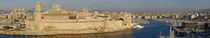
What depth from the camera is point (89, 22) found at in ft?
59.2

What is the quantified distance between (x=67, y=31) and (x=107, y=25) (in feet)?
8.33

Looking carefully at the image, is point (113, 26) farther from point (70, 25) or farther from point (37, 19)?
point (37, 19)

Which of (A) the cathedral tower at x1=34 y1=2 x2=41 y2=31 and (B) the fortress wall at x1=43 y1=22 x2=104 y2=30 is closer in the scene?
(A) the cathedral tower at x1=34 y1=2 x2=41 y2=31

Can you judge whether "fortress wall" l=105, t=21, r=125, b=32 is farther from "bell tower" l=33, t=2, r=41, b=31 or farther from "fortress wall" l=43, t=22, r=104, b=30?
"bell tower" l=33, t=2, r=41, b=31

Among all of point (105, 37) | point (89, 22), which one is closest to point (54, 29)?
point (89, 22)

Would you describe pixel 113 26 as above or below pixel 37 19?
below

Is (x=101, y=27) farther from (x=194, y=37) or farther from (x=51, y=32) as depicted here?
(x=194, y=37)

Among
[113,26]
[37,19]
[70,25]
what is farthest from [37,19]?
[113,26]

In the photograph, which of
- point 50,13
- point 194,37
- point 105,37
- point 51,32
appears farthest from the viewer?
point 50,13

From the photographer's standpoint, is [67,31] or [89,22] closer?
[67,31]

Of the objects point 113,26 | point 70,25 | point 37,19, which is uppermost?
point 37,19

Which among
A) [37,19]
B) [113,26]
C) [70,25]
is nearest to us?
[37,19]

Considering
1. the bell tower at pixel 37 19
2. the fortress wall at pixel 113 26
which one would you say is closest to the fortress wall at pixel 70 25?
the bell tower at pixel 37 19

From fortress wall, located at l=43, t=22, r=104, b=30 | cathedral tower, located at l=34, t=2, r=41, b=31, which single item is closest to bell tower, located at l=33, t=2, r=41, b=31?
cathedral tower, located at l=34, t=2, r=41, b=31
